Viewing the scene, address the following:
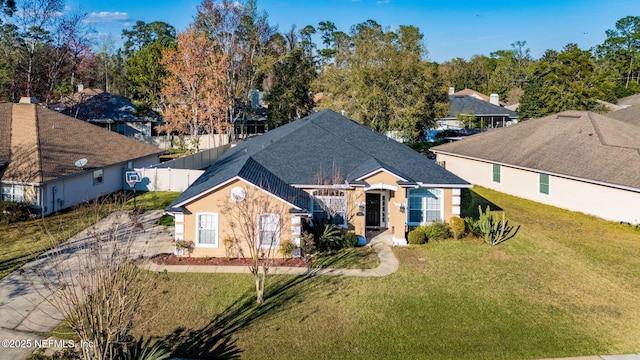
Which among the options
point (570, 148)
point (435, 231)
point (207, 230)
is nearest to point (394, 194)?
point (435, 231)

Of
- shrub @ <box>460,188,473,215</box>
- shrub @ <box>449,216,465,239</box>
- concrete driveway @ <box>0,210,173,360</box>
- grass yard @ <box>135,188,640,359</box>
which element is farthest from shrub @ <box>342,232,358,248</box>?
shrub @ <box>460,188,473,215</box>

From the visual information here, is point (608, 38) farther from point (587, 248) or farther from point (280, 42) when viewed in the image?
point (587, 248)

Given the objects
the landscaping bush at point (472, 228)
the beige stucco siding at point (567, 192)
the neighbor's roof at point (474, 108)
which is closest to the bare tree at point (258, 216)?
the landscaping bush at point (472, 228)

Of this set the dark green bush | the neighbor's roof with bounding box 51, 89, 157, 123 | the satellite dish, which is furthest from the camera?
the neighbor's roof with bounding box 51, 89, 157, 123

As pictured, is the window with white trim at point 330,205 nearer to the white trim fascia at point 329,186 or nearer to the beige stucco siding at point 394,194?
the white trim fascia at point 329,186

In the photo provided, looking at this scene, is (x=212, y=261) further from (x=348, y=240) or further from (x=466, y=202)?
(x=466, y=202)

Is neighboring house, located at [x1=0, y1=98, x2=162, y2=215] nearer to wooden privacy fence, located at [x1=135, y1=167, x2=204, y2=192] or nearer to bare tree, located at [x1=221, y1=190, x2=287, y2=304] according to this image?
wooden privacy fence, located at [x1=135, y1=167, x2=204, y2=192]

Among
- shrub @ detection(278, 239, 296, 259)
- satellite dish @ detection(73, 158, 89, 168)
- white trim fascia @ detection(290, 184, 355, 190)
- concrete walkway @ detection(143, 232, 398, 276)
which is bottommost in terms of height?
concrete walkway @ detection(143, 232, 398, 276)
